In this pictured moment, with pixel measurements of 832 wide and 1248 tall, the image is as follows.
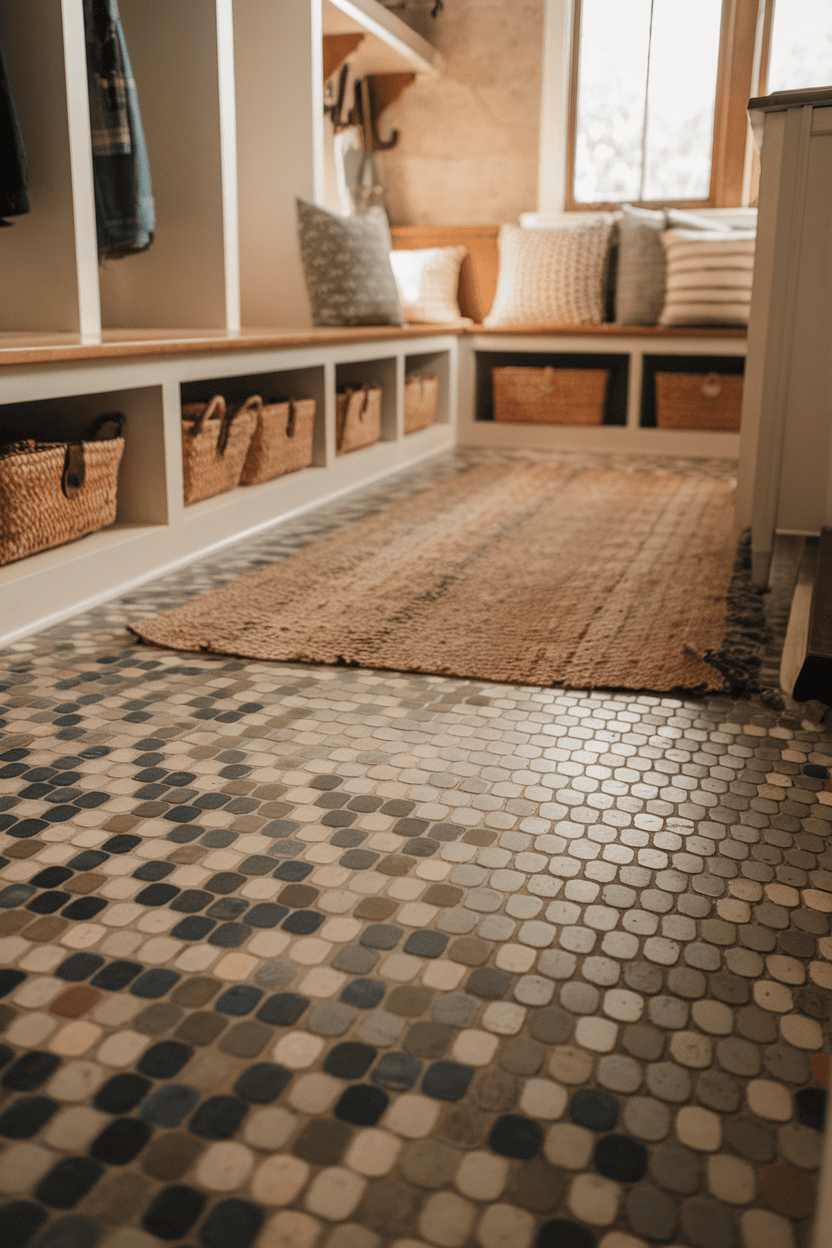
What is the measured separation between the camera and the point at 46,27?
2033 millimetres

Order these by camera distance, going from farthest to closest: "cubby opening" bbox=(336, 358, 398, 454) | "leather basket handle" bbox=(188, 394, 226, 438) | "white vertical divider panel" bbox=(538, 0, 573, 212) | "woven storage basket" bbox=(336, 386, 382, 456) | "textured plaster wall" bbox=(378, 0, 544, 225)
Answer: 1. "textured plaster wall" bbox=(378, 0, 544, 225)
2. "white vertical divider panel" bbox=(538, 0, 573, 212)
3. "cubby opening" bbox=(336, 358, 398, 454)
4. "woven storage basket" bbox=(336, 386, 382, 456)
5. "leather basket handle" bbox=(188, 394, 226, 438)

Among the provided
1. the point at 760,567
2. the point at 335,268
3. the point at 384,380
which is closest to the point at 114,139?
the point at 335,268

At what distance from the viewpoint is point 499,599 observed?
1924mm

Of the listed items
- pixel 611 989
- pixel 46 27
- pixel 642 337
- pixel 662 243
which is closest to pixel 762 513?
pixel 611 989

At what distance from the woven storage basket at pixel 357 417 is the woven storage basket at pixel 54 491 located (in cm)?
112

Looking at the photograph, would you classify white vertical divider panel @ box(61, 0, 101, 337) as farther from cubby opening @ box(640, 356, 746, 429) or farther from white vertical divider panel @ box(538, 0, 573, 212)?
white vertical divider panel @ box(538, 0, 573, 212)

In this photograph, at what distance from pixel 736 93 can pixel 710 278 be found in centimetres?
110

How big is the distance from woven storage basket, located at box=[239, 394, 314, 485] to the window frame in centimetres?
259

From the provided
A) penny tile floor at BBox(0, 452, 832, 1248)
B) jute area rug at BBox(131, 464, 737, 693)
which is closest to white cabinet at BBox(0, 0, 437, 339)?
jute area rug at BBox(131, 464, 737, 693)

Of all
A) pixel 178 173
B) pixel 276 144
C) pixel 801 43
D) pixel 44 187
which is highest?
pixel 801 43

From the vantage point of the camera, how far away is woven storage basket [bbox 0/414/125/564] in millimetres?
1761

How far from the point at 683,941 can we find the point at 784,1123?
0.21 meters

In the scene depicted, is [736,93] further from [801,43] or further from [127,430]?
[127,430]

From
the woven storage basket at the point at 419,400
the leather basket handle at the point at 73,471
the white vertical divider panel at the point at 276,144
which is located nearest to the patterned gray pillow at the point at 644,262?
the woven storage basket at the point at 419,400
